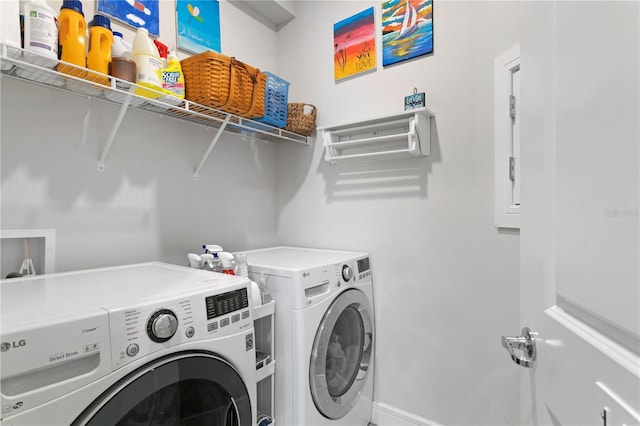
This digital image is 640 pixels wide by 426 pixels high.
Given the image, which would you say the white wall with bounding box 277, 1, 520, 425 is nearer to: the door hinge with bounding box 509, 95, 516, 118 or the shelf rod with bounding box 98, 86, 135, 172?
the door hinge with bounding box 509, 95, 516, 118

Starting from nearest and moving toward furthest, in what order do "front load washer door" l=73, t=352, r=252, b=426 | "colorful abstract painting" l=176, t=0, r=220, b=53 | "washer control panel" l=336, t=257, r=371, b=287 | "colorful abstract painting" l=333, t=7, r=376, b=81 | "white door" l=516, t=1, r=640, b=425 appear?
1. "white door" l=516, t=1, r=640, b=425
2. "front load washer door" l=73, t=352, r=252, b=426
3. "washer control panel" l=336, t=257, r=371, b=287
4. "colorful abstract painting" l=176, t=0, r=220, b=53
5. "colorful abstract painting" l=333, t=7, r=376, b=81

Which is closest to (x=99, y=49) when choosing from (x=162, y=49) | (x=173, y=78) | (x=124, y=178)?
(x=173, y=78)

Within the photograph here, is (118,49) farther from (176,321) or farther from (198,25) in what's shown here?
(176,321)

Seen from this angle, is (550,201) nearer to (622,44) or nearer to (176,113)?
(622,44)

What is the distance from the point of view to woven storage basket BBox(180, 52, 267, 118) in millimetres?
1470

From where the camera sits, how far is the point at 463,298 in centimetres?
167

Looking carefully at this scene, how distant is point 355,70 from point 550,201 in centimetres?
172

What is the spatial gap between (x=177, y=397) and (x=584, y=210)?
107cm

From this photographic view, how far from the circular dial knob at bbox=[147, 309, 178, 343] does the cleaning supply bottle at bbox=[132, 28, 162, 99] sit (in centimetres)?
91

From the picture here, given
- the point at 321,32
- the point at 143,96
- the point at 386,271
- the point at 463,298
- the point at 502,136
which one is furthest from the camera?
the point at 321,32

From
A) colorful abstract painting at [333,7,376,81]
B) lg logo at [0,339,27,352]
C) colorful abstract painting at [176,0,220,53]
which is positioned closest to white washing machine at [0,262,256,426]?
lg logo at [0,339,27,352]

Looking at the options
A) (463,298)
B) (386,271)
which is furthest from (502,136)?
(386,271)

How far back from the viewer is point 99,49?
48.1 inches

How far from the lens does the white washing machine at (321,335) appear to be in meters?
1.42
